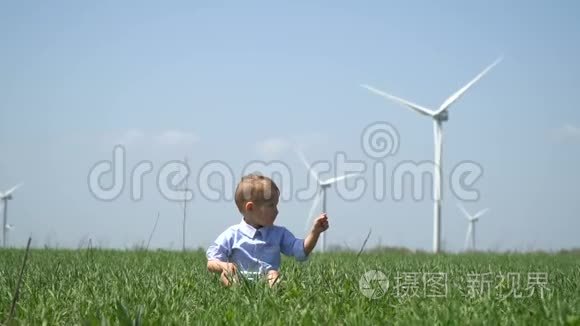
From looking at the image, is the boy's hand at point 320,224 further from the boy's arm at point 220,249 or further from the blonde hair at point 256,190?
the boy's arm at point 220,249

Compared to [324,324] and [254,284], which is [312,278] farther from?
[324,324]

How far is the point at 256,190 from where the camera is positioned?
17.5 feet

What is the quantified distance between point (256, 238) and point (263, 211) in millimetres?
242

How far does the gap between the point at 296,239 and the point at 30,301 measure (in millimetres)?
2053

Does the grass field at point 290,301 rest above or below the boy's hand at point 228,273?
below

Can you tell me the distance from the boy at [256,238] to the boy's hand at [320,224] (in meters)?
0.20

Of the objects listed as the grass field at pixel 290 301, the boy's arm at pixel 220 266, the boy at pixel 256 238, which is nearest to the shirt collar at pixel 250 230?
the boy at pixel 256 238

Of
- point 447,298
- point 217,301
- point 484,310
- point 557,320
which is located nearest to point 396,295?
point 447,298

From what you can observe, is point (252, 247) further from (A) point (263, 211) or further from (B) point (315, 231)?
(B) point (315, 231)

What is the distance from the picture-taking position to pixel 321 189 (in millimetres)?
25812

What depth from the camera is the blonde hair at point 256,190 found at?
17.4 ft

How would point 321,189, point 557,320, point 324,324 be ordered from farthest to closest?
point 321,189, point 324,324, point 557,320

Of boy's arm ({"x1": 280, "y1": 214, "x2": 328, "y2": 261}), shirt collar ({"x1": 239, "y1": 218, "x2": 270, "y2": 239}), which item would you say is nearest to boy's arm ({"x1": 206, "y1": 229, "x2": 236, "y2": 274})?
shirt collar ({"x1": 239, "y1": 218, "x2": 270, "y2": 239})

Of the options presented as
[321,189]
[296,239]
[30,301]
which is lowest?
[30,301]
